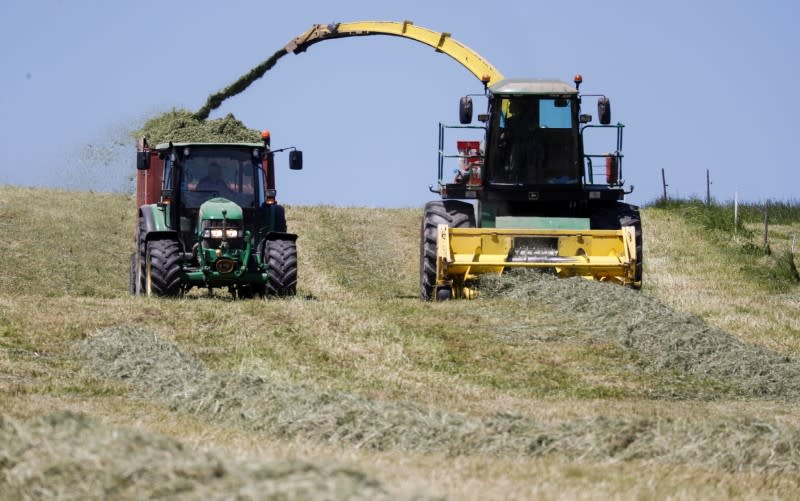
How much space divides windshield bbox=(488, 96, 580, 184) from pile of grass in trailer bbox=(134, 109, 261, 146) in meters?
6.72

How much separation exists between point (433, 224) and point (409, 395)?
25.4ft

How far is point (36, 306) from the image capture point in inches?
618

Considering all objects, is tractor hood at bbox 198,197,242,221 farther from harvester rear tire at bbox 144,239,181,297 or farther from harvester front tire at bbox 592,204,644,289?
harvester front tire at bbox 592,204,644,289

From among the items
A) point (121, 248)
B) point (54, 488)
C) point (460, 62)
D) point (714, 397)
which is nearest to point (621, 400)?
point (714, 397)

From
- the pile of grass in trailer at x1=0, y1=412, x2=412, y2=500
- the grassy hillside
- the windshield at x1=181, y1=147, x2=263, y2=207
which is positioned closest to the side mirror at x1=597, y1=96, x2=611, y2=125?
the grassy hillside

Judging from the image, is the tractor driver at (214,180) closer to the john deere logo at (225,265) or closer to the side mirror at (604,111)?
the john deere logo at (225,265)

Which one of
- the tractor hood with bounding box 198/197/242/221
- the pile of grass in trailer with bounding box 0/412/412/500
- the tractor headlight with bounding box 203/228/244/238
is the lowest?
the pile of grass in trailer with bounding box 0/412/412/500

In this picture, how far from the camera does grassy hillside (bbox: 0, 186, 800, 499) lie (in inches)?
262

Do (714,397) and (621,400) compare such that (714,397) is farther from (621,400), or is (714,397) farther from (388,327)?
(388,327)

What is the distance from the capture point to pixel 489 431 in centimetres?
860

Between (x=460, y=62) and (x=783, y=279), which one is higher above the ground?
(x=460, y=62)

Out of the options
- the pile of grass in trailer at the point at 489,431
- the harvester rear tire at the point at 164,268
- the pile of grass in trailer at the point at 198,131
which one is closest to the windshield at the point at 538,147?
the harvester rear tire at the point at 164,268

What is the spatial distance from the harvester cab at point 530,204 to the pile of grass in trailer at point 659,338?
100cm

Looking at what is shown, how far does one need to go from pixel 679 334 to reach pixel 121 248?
60.0ft
